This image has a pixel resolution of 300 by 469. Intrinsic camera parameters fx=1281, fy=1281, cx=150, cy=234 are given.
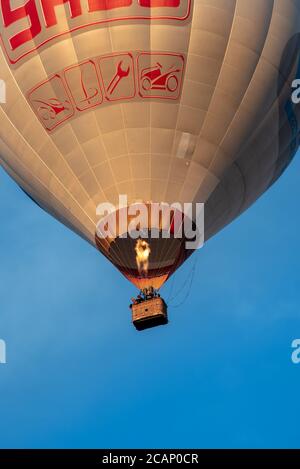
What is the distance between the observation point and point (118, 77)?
25.5 metres

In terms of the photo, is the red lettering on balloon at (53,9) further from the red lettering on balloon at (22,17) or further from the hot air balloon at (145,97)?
the red lettering on balloon at (22,17)

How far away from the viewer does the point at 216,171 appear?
26062 mm

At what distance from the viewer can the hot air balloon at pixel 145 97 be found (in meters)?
25.4

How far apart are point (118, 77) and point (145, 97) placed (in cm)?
67

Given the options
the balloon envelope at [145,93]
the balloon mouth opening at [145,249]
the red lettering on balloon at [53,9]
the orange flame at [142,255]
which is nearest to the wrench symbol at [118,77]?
the balloon envelope at [145,93]

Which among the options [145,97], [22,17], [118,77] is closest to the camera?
[118,77]


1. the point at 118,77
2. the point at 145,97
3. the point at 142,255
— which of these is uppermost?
the point at 118,77

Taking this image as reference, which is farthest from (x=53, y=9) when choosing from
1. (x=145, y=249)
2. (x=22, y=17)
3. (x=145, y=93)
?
(x=145, y=249)

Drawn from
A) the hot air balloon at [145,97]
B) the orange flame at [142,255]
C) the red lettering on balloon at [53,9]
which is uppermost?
the red lettering on balloon at [53,9]

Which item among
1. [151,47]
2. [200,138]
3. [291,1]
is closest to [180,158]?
[200,138]

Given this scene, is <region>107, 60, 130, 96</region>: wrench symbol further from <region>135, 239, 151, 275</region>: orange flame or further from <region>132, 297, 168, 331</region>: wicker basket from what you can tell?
<region>132, 297, 168, 331</region>: wicker basket

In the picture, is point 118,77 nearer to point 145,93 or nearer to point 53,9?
point 145,93

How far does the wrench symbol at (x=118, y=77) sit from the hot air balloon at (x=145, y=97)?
0.08 ft

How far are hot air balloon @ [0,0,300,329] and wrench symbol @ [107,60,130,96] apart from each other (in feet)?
0.08
